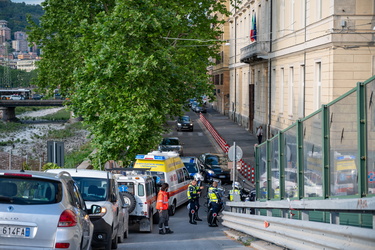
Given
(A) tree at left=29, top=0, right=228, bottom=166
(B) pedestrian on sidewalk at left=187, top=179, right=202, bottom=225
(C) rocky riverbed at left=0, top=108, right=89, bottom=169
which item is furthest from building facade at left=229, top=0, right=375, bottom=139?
(C) rocky riverbed at left=0, top=108, right=89, bottom=169

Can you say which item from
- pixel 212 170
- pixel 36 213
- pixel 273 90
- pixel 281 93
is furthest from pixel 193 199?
pixel 273 90

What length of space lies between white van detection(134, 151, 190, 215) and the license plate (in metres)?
15.0

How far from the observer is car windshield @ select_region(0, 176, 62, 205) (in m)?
8.28

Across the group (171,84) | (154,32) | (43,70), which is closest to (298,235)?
(154,32)

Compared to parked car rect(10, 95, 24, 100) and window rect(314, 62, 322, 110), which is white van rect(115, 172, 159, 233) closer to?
window rect(314, 62, 322, 110)

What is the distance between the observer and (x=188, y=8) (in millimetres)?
39844

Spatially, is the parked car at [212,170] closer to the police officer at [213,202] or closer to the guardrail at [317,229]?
Answer: the police officer at [213,202]

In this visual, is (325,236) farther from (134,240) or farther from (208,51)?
(208,51)

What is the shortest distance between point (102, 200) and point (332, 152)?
5124 millimetres

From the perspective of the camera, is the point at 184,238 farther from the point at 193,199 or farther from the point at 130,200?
the point at 193,199

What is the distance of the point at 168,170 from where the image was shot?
79.9ft

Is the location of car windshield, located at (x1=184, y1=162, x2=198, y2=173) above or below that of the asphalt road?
above

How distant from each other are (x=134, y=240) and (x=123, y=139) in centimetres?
1165

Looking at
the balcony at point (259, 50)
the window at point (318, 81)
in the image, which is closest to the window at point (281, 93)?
the balcony at point (259, 50)
